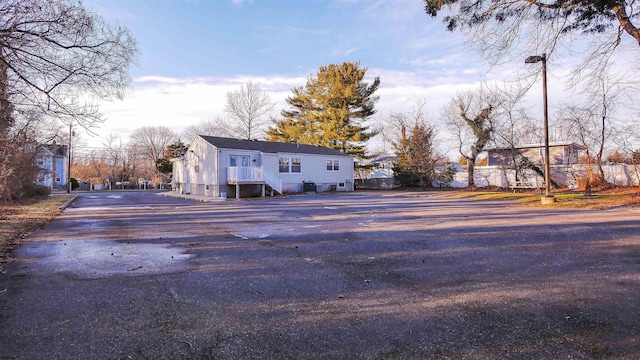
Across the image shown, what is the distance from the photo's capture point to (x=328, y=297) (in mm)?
3852

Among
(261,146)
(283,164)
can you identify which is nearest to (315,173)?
(283,164)

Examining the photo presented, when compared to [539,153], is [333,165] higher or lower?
lower

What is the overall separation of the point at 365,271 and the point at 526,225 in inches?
236

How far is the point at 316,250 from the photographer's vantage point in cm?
631

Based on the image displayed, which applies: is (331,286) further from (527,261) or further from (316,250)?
(527,261)

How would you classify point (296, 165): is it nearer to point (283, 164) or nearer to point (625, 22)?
point (283, 164)

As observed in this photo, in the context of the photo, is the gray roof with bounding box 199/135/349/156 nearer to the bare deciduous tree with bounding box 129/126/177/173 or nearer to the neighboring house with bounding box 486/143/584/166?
the neighboring house with bounding box 486/143/584/166

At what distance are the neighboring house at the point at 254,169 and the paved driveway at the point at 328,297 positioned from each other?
48.6 feet

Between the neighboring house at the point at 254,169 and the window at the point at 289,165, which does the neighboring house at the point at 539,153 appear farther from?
the window at the point at 289,165

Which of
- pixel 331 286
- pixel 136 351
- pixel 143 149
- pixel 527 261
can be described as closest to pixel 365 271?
pixel 331 286

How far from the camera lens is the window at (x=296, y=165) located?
26.9 m

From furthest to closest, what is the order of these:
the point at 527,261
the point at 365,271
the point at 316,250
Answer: the point at 316,250
the point at 527,261
the point at 365,271

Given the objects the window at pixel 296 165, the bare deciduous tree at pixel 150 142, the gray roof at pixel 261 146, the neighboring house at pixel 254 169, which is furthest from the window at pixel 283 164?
the bare deciduous tree at pixel 150 142

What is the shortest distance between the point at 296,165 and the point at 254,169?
551 centimetres
